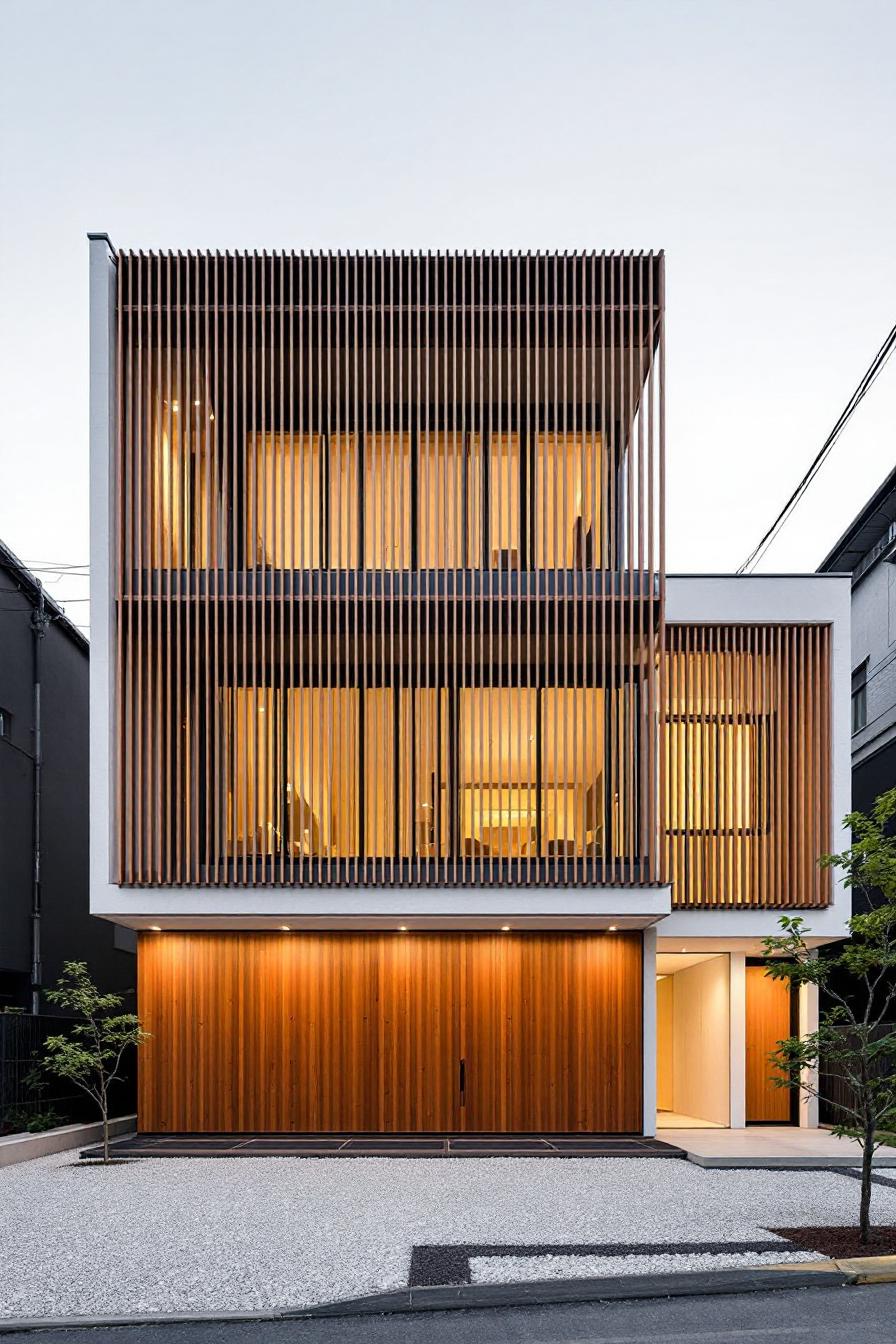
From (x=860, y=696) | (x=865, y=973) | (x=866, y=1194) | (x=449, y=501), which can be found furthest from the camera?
(x=860, y=696)

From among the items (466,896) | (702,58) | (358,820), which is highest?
(702,58)

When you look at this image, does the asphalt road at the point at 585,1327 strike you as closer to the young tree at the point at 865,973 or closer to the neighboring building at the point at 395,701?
the young tree at the point at 865,973

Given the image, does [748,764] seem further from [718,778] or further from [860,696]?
[860,696]

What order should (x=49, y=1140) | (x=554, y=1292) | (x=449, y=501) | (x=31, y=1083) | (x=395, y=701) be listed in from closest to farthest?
(x=554, y=1292), (x=49, y=1140), (x=31, y=1083), (x=395, y=701), (x=449, y=501)

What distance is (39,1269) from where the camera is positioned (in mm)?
9000

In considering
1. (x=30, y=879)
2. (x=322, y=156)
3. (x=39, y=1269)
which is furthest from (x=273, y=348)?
(x=322, y=156)

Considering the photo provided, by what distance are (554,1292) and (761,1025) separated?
13.8 metres

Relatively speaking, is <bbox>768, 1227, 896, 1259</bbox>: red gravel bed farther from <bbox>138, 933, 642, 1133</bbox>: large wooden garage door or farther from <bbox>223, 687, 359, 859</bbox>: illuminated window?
<bbox>223, 687, 359, 859</bbox>: illuminated window

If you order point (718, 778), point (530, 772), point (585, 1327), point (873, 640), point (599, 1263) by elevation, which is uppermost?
point (873, 640)

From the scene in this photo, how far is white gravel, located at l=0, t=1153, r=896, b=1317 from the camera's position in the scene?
27.8 feet

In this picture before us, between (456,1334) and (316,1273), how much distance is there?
5.70 ft

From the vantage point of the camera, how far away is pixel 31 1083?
17094 mm

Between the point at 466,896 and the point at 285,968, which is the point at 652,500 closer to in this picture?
the point at 466,896

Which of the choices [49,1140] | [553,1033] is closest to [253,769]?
[49,1140]
